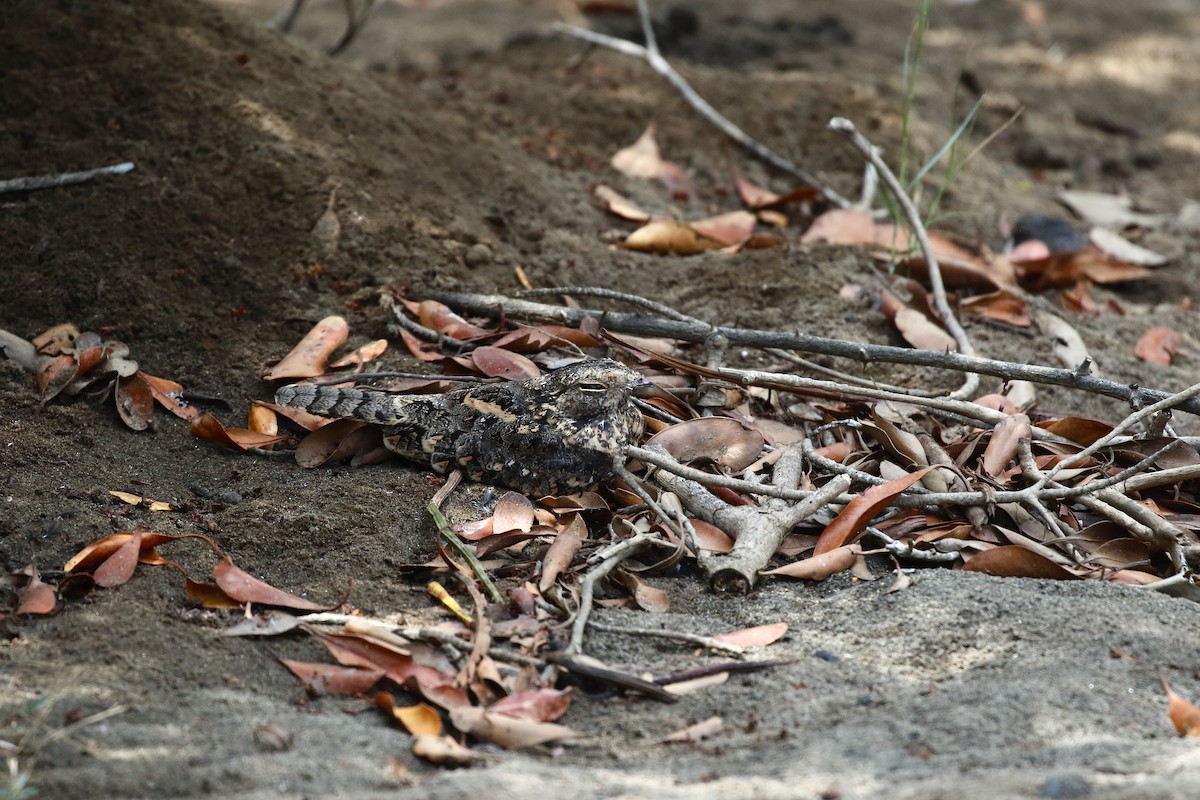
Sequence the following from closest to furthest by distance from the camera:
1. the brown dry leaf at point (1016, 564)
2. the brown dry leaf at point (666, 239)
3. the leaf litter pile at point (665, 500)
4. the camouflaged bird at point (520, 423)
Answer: the leaf litter pile at point (665, 500) → the brown dry leaf at point (1016, 564) → the camouflaged bird at point (520, 423) → the brown dry leaf at point (666, 239)

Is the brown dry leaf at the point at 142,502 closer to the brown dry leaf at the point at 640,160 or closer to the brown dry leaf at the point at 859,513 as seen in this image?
the brown dry leaf at the point at 859,513

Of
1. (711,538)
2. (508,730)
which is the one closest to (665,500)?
(711,538)

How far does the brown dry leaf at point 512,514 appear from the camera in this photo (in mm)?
3480

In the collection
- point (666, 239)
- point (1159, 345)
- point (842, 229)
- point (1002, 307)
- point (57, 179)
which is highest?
point (57, 179)

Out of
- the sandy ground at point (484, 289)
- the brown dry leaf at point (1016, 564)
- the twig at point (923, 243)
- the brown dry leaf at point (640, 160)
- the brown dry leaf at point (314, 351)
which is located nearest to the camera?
the sandy ground at point (484, 289)

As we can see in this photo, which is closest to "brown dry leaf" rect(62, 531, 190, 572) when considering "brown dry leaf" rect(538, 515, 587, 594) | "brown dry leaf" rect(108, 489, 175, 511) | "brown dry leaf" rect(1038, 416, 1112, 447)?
"brown dry leaf" rect(108, 489, 175, 511)

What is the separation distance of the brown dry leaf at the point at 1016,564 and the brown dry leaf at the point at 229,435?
2136 mm

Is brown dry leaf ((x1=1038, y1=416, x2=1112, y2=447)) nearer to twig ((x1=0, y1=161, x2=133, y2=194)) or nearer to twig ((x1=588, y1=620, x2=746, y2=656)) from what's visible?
twig ((x1=588, y1=620, x2=746, y2=656))

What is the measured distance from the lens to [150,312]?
4258 mm

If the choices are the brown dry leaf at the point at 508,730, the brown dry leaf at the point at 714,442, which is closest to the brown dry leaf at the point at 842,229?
the brown dry leaf at the point at 714,442

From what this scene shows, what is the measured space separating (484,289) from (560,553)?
1552 millimetres

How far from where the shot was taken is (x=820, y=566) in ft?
11.0

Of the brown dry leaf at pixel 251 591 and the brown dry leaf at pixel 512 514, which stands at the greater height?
the brown dry leaf at pixel 251 591

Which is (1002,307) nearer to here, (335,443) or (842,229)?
(842,229)
